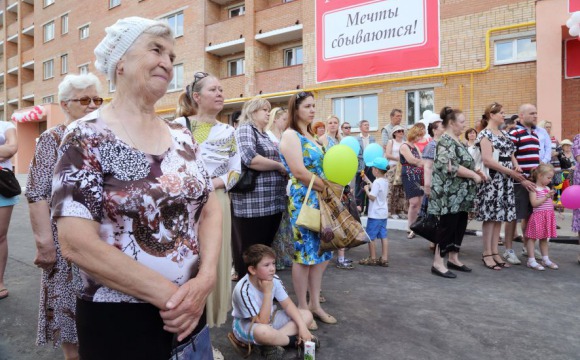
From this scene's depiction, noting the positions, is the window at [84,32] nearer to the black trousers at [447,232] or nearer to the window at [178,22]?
the window at [178,22]

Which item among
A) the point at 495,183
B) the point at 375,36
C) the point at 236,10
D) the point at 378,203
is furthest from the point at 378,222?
the point at 236,10

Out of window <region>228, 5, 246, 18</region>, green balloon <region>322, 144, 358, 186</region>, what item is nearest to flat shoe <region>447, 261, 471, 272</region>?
green balloon <region>322, 144, 358, 186</region>

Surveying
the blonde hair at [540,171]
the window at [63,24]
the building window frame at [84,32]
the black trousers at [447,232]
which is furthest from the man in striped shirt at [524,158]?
the window at [63,24]

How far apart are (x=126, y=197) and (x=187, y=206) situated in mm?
233

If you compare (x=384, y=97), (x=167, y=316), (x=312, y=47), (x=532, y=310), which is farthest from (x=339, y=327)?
(x=312, y=47)

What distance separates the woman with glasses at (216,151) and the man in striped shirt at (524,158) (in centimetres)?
426

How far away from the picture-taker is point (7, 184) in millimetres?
3713

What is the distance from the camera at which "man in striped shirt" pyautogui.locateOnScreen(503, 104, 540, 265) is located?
553 cm

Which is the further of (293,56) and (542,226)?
(293,56)

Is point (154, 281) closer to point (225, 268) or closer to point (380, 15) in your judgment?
point (225, 268)

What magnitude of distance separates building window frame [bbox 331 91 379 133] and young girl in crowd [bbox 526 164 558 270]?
10791 millimetres

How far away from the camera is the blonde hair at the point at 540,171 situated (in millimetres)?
5340

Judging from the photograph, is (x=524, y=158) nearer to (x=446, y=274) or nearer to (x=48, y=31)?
(x=446, y=274)

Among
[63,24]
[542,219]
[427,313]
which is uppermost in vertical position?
[63,24]
